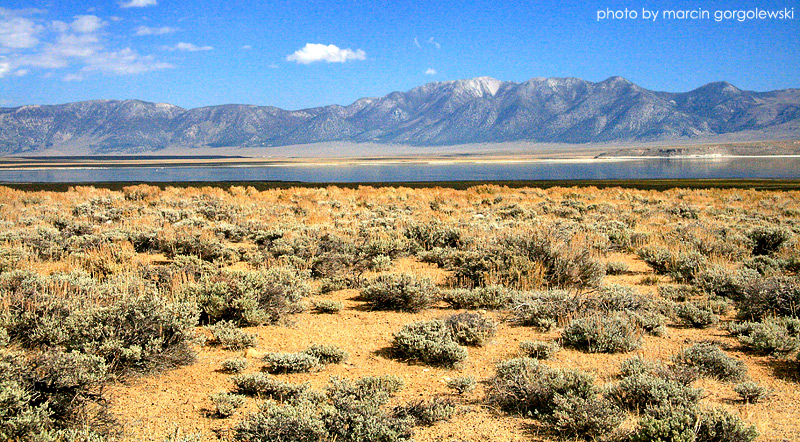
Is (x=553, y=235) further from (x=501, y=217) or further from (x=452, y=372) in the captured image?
(x=501, y=217)

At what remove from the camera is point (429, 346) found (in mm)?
5543

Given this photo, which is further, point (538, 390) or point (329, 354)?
point (329, 354)

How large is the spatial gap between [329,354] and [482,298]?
2.97m

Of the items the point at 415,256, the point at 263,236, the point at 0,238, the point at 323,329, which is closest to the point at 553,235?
the point at 415,256

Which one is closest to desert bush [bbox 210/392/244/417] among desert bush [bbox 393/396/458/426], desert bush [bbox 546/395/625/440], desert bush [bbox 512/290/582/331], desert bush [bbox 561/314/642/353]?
desert bush [bbox 393/396/458/426]

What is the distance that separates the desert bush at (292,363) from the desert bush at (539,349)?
2.29m

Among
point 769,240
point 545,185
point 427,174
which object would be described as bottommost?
point 769,240

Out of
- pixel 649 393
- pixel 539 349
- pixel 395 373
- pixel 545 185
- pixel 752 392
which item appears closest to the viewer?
pixel 649 393

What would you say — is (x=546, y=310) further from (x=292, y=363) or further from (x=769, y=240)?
(x=769, y=240)

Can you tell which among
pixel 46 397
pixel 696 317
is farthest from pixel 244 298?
pixel 696 317

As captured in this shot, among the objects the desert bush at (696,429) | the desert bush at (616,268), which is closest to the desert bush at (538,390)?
the desert bush at (696,429)

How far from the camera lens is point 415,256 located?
11742 millimetres

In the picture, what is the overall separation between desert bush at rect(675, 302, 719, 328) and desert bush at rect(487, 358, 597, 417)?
2951 mm

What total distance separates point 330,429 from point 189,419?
50.4 inches
